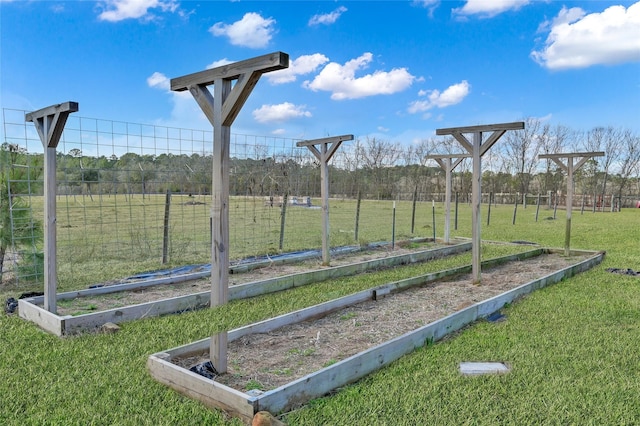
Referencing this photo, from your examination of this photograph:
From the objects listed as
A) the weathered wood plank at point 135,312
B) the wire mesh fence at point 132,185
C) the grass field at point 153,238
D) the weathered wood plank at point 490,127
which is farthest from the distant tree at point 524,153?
the weathered wood plank at point 135,312

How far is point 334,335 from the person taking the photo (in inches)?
154

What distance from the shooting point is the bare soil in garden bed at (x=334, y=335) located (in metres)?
3.11

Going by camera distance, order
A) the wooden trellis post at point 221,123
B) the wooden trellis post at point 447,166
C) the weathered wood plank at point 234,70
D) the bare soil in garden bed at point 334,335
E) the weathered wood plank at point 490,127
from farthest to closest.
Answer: the wooden trellis post at point 447,166 → the weathered wood plank at point 490,127 → the bare soil in garden bed at point 334,335 → the wooden trellis post at point 221,123 → the weathered wood plank at point 234,70

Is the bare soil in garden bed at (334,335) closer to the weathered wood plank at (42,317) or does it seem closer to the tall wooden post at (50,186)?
the weathered wood plank at (42,317)

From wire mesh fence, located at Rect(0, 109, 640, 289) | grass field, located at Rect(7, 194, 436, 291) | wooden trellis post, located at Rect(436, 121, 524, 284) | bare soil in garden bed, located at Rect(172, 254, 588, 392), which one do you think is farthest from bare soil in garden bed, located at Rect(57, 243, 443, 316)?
wooden trellis post, located at Rect(436, 121, 524, 284)

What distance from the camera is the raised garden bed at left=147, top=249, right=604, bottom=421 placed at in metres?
2.61

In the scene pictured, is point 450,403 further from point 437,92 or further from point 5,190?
point 437,92

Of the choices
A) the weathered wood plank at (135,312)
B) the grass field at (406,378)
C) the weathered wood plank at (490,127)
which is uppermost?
the weathered wood plank at (490,127)

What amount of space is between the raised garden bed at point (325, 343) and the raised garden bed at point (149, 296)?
3.90ft

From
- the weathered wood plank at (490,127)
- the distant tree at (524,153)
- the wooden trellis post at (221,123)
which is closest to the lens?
the wooden trellis post at (221,123)

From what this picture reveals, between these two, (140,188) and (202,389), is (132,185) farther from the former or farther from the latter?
(202,389)

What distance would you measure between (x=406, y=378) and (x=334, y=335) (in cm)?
106

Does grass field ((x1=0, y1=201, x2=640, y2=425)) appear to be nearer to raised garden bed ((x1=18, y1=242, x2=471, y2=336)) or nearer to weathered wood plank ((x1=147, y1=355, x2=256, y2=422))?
weathered wood plank ((x1=147, y1=355, x2=256, y2=422))

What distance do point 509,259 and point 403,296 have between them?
12.3 ft
